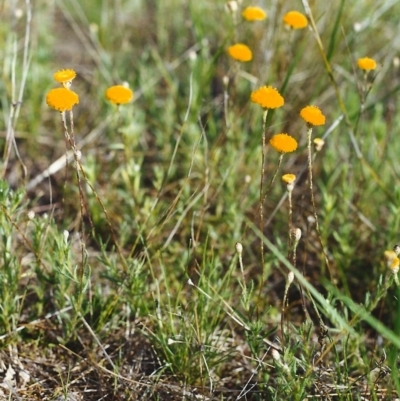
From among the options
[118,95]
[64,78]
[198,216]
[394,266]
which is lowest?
[198,216]

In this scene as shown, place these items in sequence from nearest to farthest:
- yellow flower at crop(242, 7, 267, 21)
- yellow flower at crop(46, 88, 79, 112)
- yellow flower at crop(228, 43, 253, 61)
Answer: yellow flower at crop(46, 88, 79, 112)
yellow flower at crop(228, 43, 253, 61)
yellow flower at crop(242, 7, 267, 21)

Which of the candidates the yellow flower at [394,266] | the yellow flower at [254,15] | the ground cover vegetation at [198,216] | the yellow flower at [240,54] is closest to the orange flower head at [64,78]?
the ground cover vegetation at [198,216]

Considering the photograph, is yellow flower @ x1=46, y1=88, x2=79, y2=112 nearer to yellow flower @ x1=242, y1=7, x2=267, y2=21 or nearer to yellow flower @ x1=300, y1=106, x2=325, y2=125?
yellow flower @ x1=300, y1=106, x2=325, y2=125

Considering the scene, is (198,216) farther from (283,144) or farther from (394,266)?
(394,266)

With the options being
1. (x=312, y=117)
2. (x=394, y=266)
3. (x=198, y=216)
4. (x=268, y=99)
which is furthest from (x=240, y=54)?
(x=394, y=266)

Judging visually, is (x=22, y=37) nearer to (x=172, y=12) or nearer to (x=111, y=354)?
(x=172, y=12)

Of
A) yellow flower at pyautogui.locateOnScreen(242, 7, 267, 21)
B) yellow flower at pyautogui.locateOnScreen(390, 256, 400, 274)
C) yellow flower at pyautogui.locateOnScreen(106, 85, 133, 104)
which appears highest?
yellow flower at pyautogui.locateOnScreen(242, 7, 267, 21)

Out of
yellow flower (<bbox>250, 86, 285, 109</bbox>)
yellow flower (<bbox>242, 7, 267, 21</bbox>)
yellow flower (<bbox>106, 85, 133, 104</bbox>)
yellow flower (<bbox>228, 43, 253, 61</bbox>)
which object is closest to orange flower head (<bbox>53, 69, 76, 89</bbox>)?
yellow flower (<bbox>106, 85, 133, 104</bbox>)

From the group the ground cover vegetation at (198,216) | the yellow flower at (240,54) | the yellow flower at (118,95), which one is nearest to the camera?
the ground cover vegetation at (198,216)

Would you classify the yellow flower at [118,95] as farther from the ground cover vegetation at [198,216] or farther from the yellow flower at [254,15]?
the yellow flower at [254,15]
